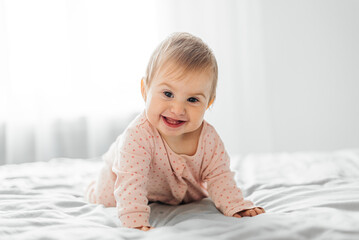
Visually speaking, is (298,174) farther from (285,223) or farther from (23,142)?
(23,142)

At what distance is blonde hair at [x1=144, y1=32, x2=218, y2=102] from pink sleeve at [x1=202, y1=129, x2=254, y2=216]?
0.21 meters

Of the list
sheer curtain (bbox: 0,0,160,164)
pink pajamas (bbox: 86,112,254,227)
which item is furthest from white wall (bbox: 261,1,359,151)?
pink pajamas (bbox: 86,112,254,227)

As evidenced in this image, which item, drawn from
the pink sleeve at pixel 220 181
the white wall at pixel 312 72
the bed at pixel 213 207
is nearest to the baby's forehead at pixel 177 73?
the pink sleeve at pixel 220 181

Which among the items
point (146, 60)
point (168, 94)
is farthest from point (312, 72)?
point (168, 94)

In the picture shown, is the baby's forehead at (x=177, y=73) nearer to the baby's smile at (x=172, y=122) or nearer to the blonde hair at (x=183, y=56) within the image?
the blonde hair at (x=183, y=56)

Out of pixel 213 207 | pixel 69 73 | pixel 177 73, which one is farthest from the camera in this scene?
pixel 69 73

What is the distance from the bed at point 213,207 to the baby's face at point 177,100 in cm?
26

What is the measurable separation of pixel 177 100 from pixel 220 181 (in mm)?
305

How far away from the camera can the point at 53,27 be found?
98.0 inches

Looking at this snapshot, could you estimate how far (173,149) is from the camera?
116cm

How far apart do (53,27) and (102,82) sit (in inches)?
19.4

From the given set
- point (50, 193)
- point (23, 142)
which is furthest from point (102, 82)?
point (50, 193)

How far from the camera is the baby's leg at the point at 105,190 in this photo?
47.7 inches

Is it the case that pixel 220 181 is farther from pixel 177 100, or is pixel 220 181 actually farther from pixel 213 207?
pixel 177 100
